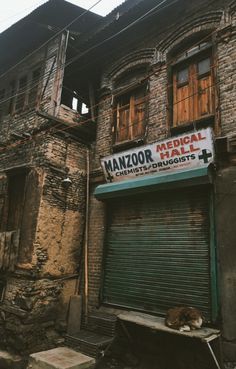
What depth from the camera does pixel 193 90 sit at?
7.23 meters

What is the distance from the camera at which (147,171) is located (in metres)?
7.08

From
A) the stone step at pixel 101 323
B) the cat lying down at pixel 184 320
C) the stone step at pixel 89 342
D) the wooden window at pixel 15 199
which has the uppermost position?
the wooden window at pixel 15 199

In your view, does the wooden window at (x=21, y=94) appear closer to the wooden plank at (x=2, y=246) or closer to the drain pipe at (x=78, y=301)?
the drain pipe at (x=78, y=301)

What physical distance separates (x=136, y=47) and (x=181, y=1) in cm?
169

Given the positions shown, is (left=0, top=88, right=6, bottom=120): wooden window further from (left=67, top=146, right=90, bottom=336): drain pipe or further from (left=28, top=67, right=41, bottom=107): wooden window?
(left=67, top=146, right=90, bottom=336): drain pipe

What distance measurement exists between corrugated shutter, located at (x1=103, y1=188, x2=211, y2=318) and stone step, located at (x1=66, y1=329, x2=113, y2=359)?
2.87 ft

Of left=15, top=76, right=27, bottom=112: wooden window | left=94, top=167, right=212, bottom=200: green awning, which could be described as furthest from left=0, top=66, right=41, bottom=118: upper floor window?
left=94, top=167, right=212, bottom=200: green awning

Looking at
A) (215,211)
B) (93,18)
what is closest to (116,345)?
(215,211)

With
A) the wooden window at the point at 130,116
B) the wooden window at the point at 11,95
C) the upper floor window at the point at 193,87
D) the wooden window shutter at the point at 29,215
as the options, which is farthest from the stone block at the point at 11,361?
the wooden window at the point at 11,95

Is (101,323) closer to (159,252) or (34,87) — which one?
A: (159,252)

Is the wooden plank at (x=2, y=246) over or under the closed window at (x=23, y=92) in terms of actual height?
under

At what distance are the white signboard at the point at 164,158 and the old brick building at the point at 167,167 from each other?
0.08 feet

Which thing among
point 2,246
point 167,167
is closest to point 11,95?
point 2,246

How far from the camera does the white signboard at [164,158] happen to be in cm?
608
